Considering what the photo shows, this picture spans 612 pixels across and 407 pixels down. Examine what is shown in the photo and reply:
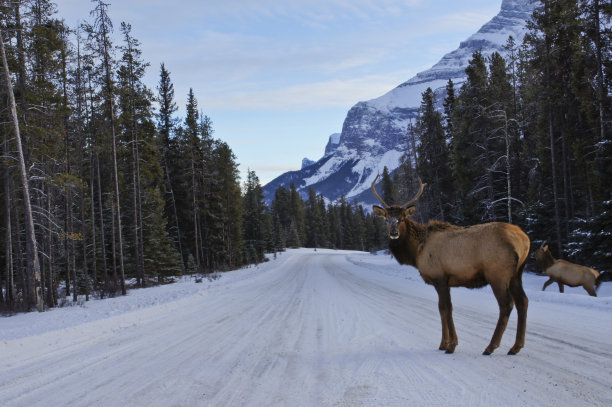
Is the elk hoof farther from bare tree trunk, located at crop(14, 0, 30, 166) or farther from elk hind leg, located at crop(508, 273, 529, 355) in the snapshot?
bare tree trunk, located at crop(14, 0, 30, 166)

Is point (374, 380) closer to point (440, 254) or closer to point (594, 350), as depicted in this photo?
point (440, 254)

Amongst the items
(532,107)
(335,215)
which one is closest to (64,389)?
(532,107)

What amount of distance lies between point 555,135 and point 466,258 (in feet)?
72.8

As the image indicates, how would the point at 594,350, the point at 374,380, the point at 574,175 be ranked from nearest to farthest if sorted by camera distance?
1. the point at 374,380
2. the point at 594,350
3. the point at 574,175

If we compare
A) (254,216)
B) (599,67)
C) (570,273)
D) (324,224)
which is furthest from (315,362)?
(324,224)

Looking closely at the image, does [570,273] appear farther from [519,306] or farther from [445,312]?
[445,312]

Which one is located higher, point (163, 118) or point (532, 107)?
point (163, 118)

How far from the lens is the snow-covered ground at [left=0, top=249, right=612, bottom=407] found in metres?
3.60

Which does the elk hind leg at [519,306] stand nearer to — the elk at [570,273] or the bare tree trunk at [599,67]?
the elk at [570,273]

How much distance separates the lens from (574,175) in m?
21.0

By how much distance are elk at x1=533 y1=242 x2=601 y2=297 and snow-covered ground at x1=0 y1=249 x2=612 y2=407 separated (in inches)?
112

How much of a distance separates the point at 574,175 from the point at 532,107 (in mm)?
10069

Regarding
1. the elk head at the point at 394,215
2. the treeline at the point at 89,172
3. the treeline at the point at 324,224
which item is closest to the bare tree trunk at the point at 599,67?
the elk head at the point at 394,215

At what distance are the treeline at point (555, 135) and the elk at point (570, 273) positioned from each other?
11.0 ft
